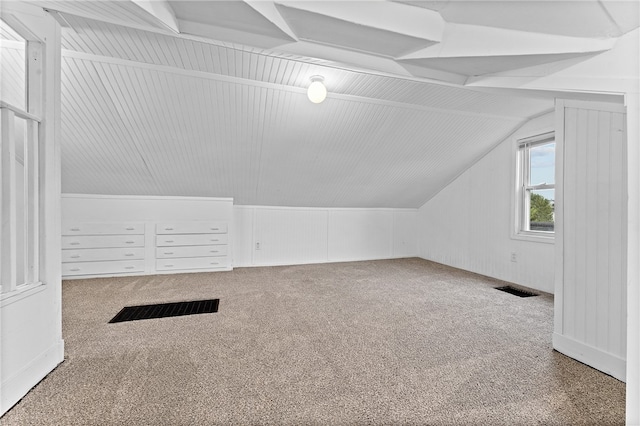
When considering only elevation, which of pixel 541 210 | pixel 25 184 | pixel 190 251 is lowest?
pixel 190 251

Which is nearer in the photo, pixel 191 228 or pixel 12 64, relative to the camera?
pixel 12 64

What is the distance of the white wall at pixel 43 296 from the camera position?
116cm

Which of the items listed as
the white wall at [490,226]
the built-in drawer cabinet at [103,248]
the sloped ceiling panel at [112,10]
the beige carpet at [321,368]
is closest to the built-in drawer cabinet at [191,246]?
the built-in drawer cabinet at [103,248]

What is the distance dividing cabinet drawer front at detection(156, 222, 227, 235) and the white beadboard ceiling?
45cm

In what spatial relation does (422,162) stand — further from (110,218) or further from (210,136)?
(110,218)

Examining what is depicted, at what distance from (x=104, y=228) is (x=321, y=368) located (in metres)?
3.46

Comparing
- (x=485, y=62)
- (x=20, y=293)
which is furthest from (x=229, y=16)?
(x=20, y=293)

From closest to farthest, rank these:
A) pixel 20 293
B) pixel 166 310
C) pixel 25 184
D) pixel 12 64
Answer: pixel 20 293 → pixel 25 184 → pixel 12 64 → pixel 166 310

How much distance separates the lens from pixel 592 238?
5.09ft

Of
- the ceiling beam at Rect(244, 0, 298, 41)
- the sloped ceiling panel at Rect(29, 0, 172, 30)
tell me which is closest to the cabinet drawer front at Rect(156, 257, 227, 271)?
the sloped ceiling panel at Rect(29, 0, 172, 30)

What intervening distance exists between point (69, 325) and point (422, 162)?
13.5 ft

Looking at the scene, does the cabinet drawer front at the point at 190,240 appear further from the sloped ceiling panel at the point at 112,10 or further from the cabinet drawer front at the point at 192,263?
the sloped ceiling panel at the point at 112,10

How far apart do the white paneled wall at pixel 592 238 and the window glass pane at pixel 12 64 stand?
367cm

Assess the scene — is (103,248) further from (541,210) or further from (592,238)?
(541,210)
